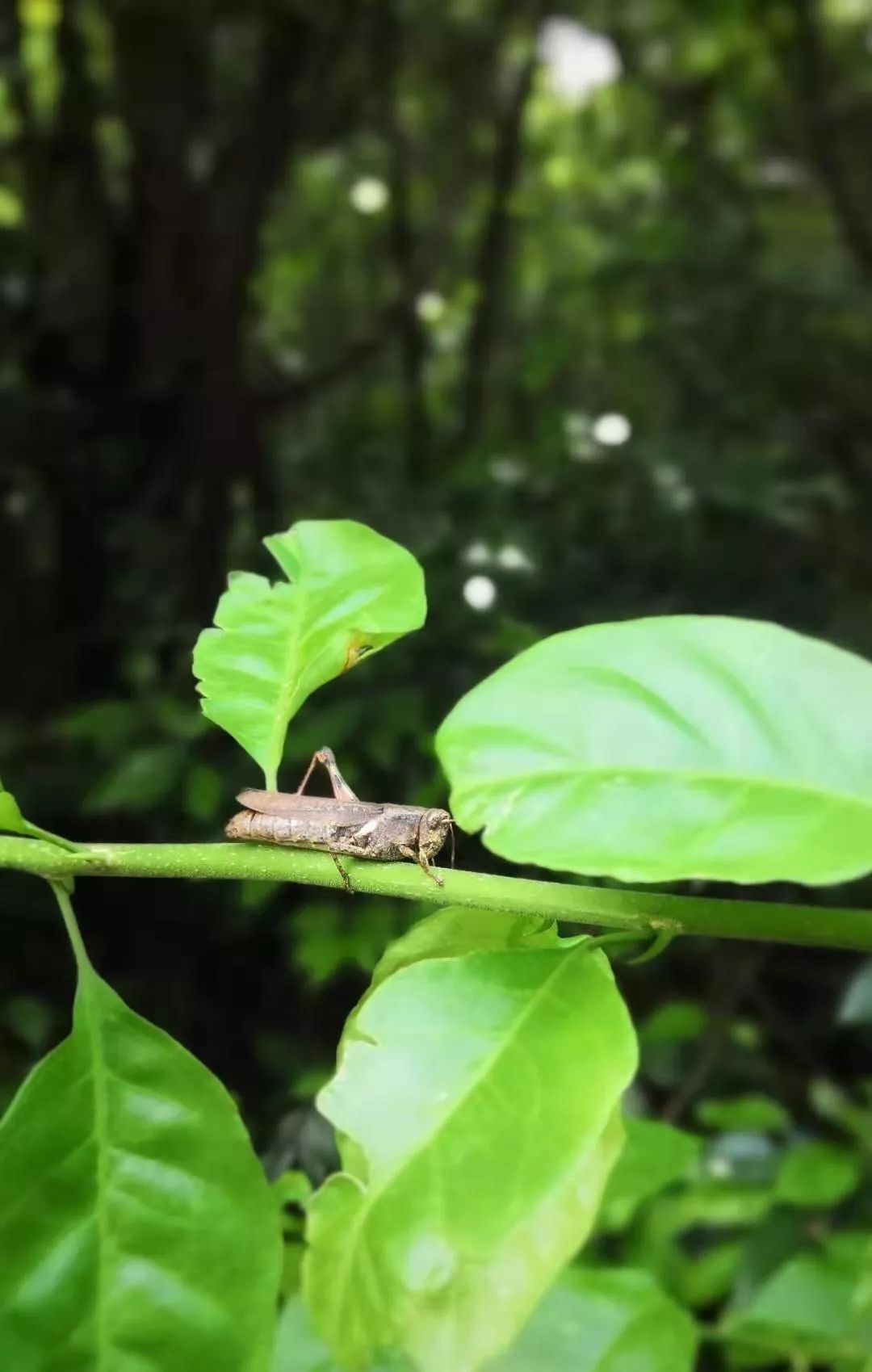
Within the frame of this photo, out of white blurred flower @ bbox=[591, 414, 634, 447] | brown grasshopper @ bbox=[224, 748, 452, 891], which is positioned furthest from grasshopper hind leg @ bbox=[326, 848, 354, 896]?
white blurred flower @ bbox=[591, 414, 634, 447]

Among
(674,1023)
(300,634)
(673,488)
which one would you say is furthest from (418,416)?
(300,634)

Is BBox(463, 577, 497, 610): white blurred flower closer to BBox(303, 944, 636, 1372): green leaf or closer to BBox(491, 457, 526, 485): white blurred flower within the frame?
BBox(491, 457, 526, 485): white blurred flower

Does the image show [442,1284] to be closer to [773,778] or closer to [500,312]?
[773,778]

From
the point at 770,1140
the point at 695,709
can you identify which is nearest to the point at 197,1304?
the point at 695,709

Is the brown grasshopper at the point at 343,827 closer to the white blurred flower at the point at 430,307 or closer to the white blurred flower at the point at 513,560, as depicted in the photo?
the white blurred flower at the point at 513,560

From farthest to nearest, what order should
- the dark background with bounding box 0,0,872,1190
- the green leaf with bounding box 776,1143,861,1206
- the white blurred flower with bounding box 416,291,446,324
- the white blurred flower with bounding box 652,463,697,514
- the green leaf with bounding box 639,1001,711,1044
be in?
1. the white blurred flower with bounding box 416,291,446,324
2. the white blurred flower with bounding box 652,463,697,514
3. the dark background with bounding box 0,0,872,1190
4. the green leaf with bounding box 639,1001,711,1044
5. the green leaf with bounding box 776,1143,861,1206

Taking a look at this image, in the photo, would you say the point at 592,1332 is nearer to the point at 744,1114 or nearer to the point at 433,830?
the point at 433,830

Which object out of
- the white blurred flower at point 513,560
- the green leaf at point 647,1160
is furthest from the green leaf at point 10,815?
the white blurred flower at point 513,560
